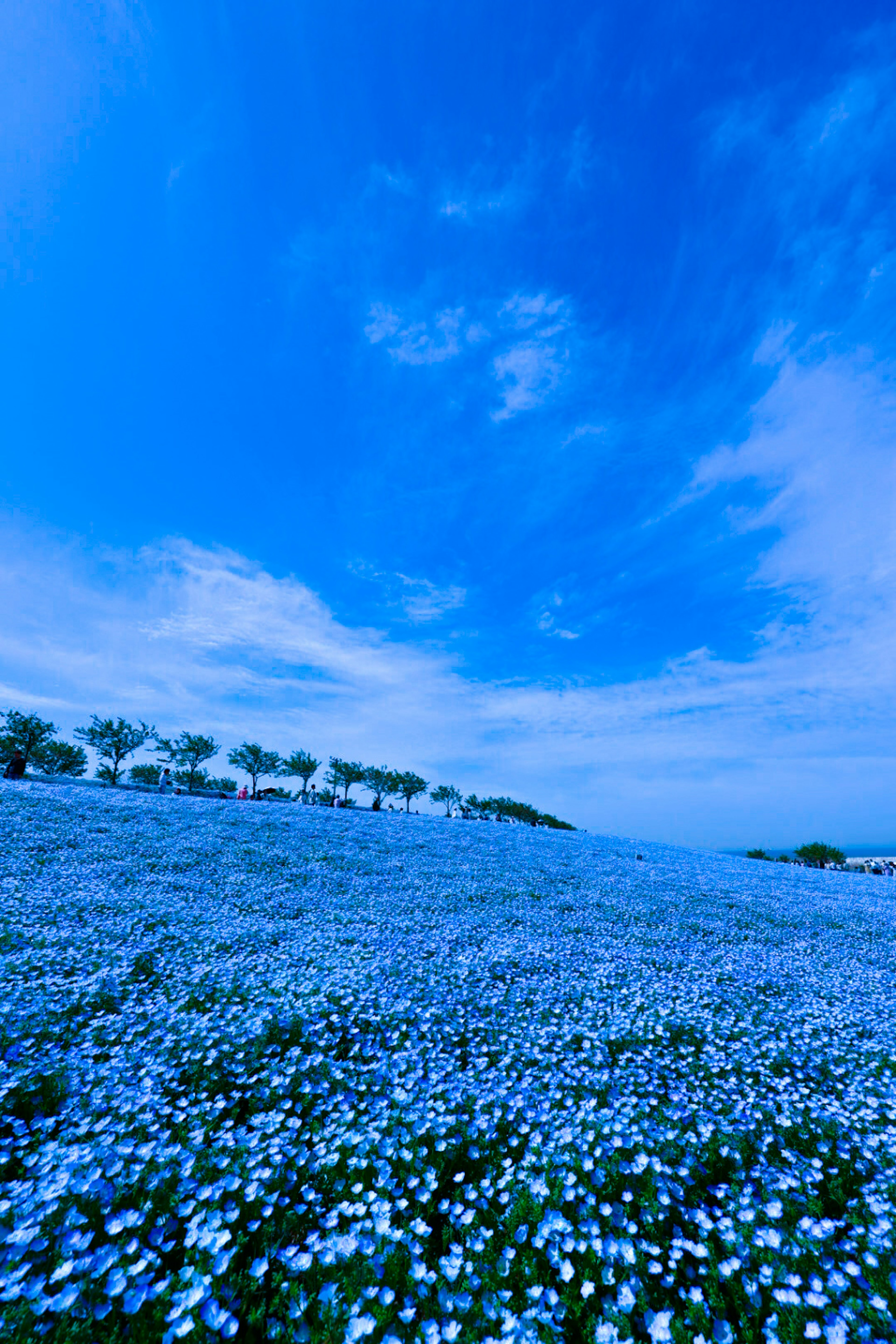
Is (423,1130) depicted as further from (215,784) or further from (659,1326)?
(215,784)

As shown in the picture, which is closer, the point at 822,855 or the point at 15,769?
the point at 15,769

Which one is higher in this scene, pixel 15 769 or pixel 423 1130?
pixel 15 769

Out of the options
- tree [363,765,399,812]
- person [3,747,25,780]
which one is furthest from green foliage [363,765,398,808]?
person [3,747,25,780]

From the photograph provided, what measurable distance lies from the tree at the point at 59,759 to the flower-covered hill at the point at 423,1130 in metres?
59.2

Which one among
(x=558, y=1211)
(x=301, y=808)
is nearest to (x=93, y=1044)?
(x=558, y=1211)

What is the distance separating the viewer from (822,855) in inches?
2335

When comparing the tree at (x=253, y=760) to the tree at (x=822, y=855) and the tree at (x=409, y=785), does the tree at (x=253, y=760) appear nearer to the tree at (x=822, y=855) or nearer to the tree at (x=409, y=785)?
the tree at (x=409, y=785)

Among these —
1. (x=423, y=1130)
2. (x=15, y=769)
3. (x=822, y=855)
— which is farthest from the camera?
(x=822, y=855)

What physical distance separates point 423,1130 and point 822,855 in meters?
69.7

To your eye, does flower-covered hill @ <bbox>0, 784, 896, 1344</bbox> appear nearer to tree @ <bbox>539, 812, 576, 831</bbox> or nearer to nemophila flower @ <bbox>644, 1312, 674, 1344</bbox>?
nemophila flower @ <bbox>644, 1312, 674, 1344</bbox>

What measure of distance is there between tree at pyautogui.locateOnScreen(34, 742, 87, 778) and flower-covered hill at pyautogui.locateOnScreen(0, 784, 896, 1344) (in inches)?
2329

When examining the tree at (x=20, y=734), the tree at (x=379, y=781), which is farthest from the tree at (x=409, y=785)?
the tree at (x=20, y=734)

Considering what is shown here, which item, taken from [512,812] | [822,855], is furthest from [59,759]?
[822,855]

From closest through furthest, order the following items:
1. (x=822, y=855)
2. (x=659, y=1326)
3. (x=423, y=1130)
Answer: (x=659, y=1326) < (x=423, y=1130) < (x=822, y=855)
